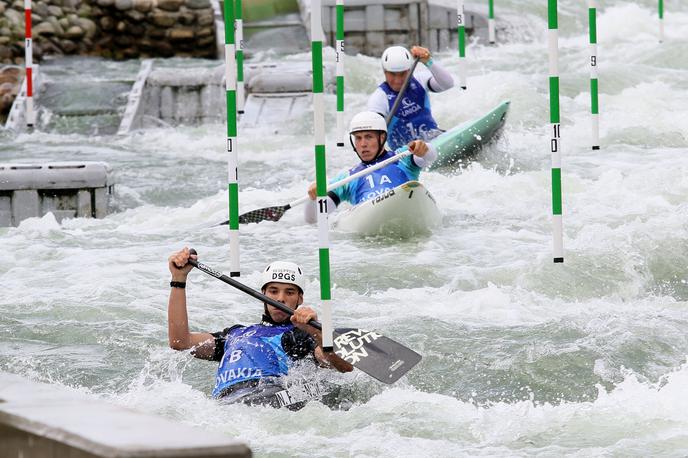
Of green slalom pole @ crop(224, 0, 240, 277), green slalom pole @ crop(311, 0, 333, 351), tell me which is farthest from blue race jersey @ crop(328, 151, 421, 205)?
green slalom pole @ crop(311, 0, 333, 351)

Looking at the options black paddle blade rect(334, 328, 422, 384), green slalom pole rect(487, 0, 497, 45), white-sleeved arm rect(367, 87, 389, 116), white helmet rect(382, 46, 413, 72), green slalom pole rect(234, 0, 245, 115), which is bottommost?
black paddle blade rect(334, 328, 422, 384)

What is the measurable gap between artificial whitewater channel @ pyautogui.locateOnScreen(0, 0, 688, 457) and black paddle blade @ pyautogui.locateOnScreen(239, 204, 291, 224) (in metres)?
0.23

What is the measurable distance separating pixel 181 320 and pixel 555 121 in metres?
2.32

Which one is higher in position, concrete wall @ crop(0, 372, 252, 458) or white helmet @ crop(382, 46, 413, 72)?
white helmet @ crop(382, 46, 413, 72)

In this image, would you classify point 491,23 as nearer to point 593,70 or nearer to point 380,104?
point 593,70

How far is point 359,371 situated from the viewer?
213 inches

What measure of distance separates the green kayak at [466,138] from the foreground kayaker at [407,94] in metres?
0.23

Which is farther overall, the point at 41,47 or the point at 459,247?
the point at 41,47

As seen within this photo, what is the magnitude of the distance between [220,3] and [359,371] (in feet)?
40.1

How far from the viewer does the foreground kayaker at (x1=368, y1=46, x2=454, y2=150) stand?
9.62m

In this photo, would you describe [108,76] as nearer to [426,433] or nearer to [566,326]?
[566,326]

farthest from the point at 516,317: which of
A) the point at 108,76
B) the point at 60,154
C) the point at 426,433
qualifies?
the point at 108,76

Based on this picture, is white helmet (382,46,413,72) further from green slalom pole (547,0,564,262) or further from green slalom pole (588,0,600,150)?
green slalom pole (547,0,564,262)

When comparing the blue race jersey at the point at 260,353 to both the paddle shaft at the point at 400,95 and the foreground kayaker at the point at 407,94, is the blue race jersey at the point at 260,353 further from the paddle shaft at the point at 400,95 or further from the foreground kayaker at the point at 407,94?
the foreground kayaker at the point at 407,94
